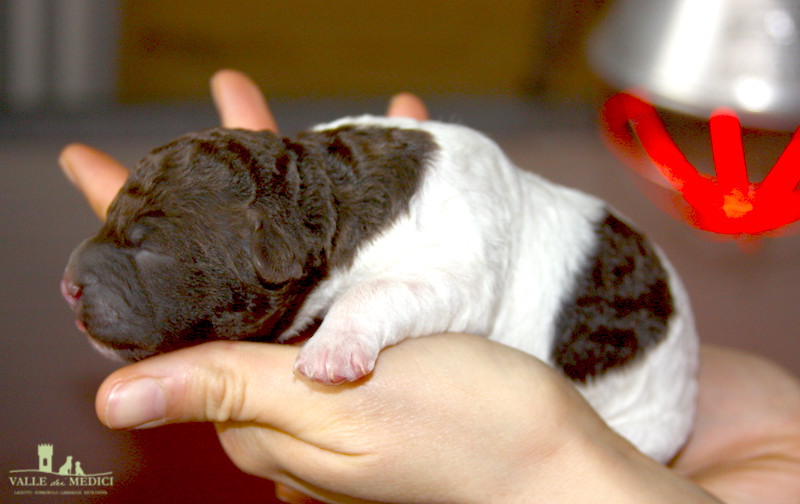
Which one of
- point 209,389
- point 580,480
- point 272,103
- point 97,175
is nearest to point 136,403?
point 209,389

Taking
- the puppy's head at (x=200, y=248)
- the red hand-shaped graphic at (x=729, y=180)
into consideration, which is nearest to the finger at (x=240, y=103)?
the puppy's head at (x=200, y=248)

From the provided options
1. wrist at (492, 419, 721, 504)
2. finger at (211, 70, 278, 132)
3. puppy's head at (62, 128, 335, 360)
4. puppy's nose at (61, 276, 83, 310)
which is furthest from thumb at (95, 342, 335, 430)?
finger at (211, 70, 278, 132)

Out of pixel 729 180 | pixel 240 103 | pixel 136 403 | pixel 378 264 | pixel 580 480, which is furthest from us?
pixel 240 103

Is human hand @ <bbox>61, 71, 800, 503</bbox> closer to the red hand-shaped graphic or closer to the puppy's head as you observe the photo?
the puppy's head

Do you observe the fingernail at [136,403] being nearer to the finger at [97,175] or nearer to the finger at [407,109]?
the finger at [97,175]

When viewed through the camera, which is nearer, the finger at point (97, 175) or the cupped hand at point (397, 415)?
the cupped hand at point (397, 415)

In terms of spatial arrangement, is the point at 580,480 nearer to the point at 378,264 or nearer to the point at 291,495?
the point at 378,264
